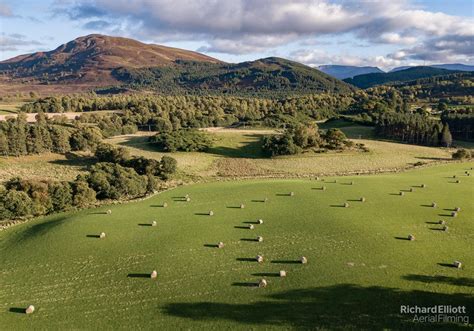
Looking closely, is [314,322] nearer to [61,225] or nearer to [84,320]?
[84,320]

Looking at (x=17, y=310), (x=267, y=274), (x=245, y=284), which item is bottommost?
(x=17, y=310)

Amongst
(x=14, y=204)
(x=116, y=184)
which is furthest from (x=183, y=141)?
(x=14, y=204)

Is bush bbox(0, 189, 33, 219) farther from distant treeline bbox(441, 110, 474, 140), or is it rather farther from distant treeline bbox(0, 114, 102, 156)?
distant treeline bbox(441, 110, 474, 140)

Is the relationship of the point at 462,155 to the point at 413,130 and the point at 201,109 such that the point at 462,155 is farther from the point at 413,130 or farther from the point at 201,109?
the point at 201,109

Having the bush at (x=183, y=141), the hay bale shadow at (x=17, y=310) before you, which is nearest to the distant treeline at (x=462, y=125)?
the bush at (x=183, y=141)

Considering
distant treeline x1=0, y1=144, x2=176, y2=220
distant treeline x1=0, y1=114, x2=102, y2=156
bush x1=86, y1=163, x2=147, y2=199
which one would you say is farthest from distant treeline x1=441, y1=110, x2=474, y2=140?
distant treeline x1=0, y1=114, x2=102, y2=156

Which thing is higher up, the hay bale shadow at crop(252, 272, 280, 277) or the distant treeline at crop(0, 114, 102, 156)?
the distant treeline at crop(0, 114, 102, 156)

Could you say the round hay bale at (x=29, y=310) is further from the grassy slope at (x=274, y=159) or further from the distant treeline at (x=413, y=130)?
the distant treeline at (x=413, y=130)
